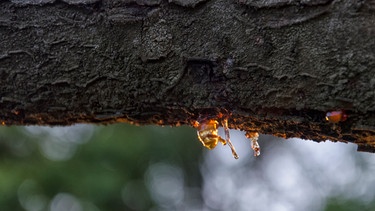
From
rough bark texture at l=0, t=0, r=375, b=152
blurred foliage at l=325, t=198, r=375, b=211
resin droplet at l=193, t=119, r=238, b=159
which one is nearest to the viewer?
rough bark texture at l=0, t=0, r=375, b=152

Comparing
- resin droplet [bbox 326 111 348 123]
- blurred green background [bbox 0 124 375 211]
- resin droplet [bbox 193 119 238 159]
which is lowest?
blurred green background [bbox 0 124 375 211]

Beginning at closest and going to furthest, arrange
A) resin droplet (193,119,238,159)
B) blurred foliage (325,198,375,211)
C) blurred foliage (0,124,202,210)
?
1. resin droplet (193,119,238,159)
2. blurred foliage (0,124,202,210)
3. blurred foliage (325,198,375,211)

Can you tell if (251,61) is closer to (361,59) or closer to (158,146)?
(361,59)

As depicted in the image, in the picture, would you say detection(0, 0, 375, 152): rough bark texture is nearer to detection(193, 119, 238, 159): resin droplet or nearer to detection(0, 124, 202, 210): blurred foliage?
detection(193, 119, 238, 159): resin droplet

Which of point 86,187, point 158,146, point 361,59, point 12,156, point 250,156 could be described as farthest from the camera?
point 250,156

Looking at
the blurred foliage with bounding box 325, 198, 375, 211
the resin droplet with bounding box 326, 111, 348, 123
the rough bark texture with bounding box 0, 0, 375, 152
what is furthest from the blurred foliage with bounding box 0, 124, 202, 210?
the resin droplet with bounding box 326, 111, 348, 123

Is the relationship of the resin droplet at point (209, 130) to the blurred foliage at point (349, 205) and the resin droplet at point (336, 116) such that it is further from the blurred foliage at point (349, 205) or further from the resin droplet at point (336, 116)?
the blurred foliage at point (349, 205)

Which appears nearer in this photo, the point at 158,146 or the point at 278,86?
the point at 278,86

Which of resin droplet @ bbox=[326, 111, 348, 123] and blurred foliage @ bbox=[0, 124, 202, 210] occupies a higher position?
resin droplet @ bbox=[326, 111, 348, 123]

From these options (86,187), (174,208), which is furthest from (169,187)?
(86,187)
